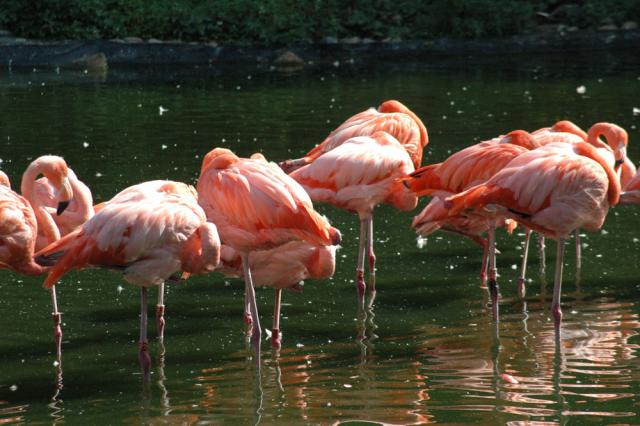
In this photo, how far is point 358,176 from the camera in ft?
18.0

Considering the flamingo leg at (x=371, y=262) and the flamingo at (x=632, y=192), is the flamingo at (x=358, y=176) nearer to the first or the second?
the flamingo leg at (x=371, y=262)

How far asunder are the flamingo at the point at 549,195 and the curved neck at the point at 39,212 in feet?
5.29

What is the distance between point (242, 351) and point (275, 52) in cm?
1134

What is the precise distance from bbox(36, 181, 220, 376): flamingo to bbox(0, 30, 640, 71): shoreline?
10994 millimetres

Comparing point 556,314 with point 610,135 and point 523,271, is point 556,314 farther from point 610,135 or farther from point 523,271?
point 610,135

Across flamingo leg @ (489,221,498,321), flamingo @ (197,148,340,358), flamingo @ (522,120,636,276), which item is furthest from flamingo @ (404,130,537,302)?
flamingo @ (197,148,340,358)

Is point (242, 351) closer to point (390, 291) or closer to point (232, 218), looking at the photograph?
point (232, 218)

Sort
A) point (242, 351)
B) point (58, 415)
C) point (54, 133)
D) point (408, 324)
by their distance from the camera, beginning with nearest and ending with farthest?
point (58, 415) → point (242, 351) → point (408, 324) → point (54, 133)

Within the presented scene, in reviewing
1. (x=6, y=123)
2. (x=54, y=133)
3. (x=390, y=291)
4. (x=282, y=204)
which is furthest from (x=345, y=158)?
(x=6, y=123)

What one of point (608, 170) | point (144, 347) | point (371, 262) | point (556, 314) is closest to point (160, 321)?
point (144, 347)

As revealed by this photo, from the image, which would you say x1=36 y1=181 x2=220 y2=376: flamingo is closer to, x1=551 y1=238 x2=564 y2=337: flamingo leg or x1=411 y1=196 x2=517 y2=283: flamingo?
x1=411 y1=196 x2=517 y2=283: flamingo

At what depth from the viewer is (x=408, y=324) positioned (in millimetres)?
5191

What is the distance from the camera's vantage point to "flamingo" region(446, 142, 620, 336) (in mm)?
4652

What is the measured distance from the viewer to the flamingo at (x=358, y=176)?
548 cm
